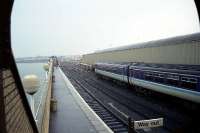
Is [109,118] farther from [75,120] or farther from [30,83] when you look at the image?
[30,83]

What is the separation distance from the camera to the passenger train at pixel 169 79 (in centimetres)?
1428

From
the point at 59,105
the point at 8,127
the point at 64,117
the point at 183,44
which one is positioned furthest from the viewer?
the point at 183,44

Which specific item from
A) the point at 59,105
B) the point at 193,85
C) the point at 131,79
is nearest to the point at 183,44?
the point at 131,79

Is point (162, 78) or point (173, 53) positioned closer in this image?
point (162, 78)

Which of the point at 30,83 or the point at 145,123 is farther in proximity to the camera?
the point at 30,83

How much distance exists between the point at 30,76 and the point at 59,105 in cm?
814

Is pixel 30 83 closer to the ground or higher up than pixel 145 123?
higher up

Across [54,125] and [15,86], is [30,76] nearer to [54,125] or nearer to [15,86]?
[15,86]

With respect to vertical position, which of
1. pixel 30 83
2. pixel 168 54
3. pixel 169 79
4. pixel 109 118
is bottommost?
pixel 109 118

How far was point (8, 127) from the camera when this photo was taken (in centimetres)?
340

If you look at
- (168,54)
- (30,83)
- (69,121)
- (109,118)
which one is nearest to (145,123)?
(30,83)

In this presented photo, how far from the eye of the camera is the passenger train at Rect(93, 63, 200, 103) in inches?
562

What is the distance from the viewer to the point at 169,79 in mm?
16984

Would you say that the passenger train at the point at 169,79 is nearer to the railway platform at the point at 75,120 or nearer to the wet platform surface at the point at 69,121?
the railway platform at the point at 75,120
